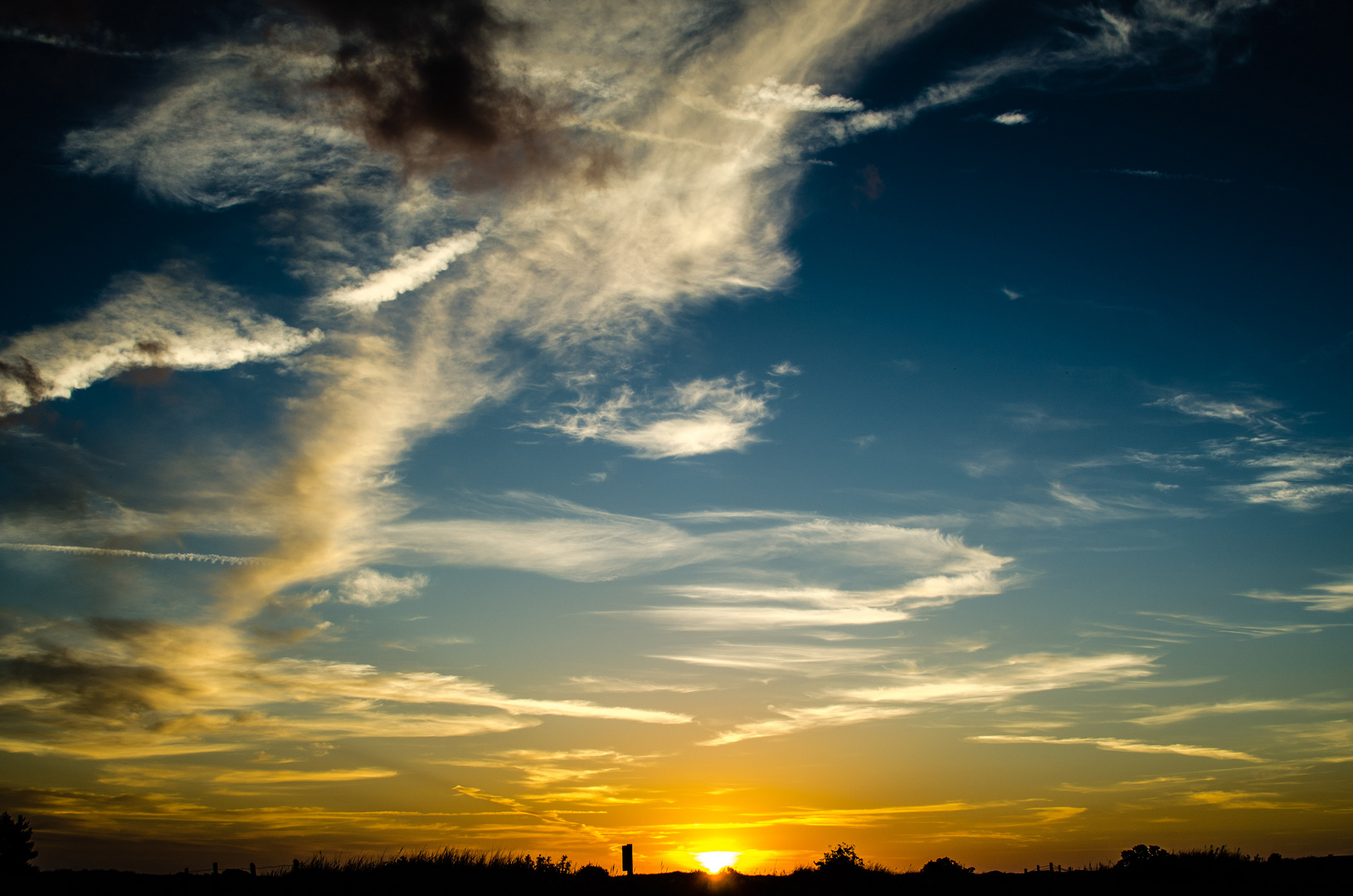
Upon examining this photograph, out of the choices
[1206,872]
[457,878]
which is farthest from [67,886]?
[1206,872]

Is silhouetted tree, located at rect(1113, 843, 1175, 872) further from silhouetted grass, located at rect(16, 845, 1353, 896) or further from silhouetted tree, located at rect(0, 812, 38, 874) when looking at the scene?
silhouetted tree, located at rect(0, 812, 38, 874)

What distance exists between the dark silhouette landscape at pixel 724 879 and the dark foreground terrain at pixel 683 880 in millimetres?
35

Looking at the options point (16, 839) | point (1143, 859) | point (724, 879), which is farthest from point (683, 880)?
point (16, 839)

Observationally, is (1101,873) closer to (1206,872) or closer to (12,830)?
(1206,872)

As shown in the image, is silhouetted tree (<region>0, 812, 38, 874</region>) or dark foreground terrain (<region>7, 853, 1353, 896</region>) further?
silhouetted tree (<region>0, 812, 38, 874</region>)

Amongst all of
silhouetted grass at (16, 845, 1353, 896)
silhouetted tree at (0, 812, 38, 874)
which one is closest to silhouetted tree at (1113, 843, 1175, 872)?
silhouetted grass at (16, 845, 1353, 896)

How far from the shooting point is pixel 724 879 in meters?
21.8

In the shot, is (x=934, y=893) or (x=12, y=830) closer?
(x=934, y=893)

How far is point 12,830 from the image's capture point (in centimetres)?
6303

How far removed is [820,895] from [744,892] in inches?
82.1

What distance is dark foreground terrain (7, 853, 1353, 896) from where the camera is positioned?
→ 17641mm

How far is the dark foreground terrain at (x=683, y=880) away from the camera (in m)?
17.6

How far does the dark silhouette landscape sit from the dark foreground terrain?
35 millimetres

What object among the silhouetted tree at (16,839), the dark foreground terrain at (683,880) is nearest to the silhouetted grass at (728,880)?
the dark foreground terrain at (683,880)
